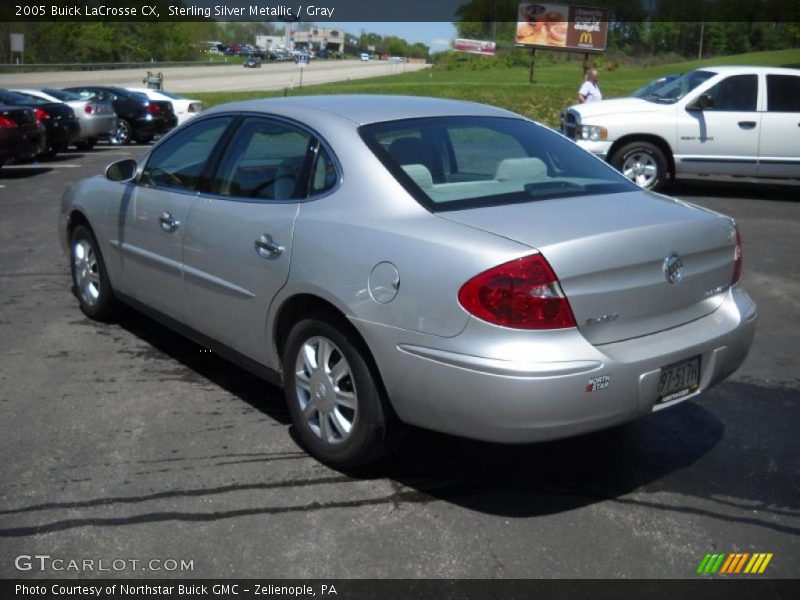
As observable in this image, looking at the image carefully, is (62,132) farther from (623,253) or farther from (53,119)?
(623,253)

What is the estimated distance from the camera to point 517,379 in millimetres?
3535

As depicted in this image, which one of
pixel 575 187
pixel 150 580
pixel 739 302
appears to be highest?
pixel 575 187

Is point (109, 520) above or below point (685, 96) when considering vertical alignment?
below

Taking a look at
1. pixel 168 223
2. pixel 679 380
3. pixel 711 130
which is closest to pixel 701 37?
pixel 711 130

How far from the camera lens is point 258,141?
495 centimetres

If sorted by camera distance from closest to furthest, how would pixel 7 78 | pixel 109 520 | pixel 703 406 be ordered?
pixel 109 520 < pixel 703 406 < pixel 7 78

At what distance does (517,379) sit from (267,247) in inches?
59.2

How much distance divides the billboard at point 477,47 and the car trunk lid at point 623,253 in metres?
72.8

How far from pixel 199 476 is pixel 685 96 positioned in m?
11.1

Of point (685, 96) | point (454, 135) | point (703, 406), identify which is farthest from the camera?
point (685, 96)

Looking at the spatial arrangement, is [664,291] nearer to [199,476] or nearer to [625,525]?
[625,525]

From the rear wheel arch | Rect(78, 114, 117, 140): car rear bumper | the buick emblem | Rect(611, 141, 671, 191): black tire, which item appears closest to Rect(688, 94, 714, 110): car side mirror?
Rect(611, 141, 671, 191): black tire

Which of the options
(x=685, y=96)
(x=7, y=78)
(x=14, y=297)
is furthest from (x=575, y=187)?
(x=7, y=78)

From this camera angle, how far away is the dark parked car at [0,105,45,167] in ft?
50.9
